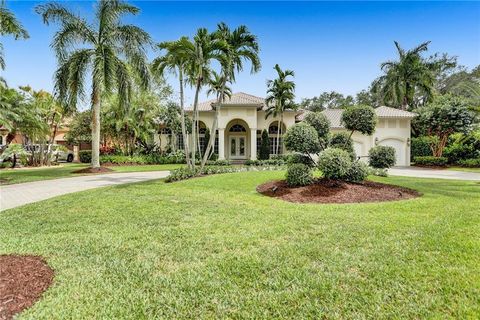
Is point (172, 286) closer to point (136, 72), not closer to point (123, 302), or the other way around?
point (123, 302)

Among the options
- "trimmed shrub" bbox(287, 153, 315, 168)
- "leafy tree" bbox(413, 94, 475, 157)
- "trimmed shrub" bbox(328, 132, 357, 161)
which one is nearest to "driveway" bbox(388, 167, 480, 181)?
"leafy tree" bbox(413, 94, 475, 157)

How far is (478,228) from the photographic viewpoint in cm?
542

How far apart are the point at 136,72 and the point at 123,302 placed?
16.9 m

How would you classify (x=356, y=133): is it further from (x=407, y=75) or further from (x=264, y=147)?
(x=407, y=75)

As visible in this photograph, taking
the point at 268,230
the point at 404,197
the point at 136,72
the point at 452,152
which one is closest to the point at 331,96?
the point at 452,152

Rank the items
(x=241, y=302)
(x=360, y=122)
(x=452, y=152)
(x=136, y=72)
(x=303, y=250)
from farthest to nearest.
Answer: (x=452, y=152) → (x=136, y=72) → (x=360, y=122) → (x=303, y=250) → (x=241, y=302)

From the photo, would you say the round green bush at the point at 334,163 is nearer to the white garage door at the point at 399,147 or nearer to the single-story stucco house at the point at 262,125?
the single-story stucco house at the point at 262,125

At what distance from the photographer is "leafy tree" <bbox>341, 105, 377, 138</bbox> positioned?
10.0 m

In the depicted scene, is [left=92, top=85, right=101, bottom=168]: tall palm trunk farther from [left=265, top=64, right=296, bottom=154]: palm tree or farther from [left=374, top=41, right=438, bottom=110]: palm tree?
[left=374, top=41, right=438, bottom=110]: palm tree

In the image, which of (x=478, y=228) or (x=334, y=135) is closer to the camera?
(x=478, y=228)

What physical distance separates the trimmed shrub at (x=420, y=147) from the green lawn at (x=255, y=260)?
76.7ft

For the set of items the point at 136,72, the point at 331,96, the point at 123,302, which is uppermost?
the point at 331,96

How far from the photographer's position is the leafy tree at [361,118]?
10.0 meters

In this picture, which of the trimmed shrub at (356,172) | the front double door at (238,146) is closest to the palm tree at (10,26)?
the trimmed shrub at (356,172)
